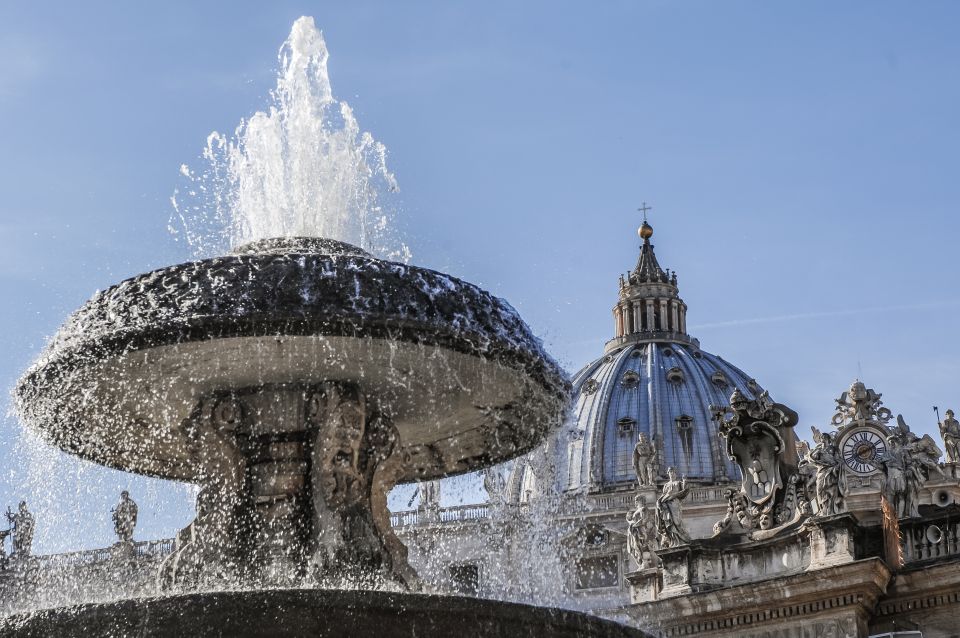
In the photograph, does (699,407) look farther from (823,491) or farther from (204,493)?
(204,493)

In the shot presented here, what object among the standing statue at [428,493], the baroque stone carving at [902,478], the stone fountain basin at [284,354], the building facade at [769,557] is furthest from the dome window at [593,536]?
the stone fountain basin at [284,354]

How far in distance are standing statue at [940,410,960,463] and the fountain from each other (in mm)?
50900

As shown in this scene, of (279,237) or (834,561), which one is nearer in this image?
(279,237)

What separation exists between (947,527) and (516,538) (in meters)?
45.5

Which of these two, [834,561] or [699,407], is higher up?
[699,407]

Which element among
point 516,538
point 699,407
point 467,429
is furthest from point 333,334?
point 699,407

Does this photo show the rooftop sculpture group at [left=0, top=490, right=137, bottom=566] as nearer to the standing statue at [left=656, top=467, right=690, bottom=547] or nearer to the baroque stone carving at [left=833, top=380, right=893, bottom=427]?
the standing statue at [left=656, top=467, right=690, bottom=547]

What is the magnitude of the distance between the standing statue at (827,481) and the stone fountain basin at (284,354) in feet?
24.9

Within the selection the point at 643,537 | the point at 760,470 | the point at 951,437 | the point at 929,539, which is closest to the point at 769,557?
the point at 760,470

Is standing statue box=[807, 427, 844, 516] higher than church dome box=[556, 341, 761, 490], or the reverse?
church dome box=[556, 341, 761, 490]

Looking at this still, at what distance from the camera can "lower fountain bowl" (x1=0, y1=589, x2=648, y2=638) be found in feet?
24.2

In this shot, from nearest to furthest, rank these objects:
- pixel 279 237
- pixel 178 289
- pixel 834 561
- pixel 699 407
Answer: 1. pixel 178 289
2. pixel 279 237
3. pixel 834 561
4. pixel 699 407

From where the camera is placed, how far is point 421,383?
977 centimetres

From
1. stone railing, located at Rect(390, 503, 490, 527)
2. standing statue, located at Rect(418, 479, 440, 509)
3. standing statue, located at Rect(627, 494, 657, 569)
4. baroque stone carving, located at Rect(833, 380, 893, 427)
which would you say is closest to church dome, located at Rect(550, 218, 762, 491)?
stone railing, located at Rect(390, 503, 490, 527)
